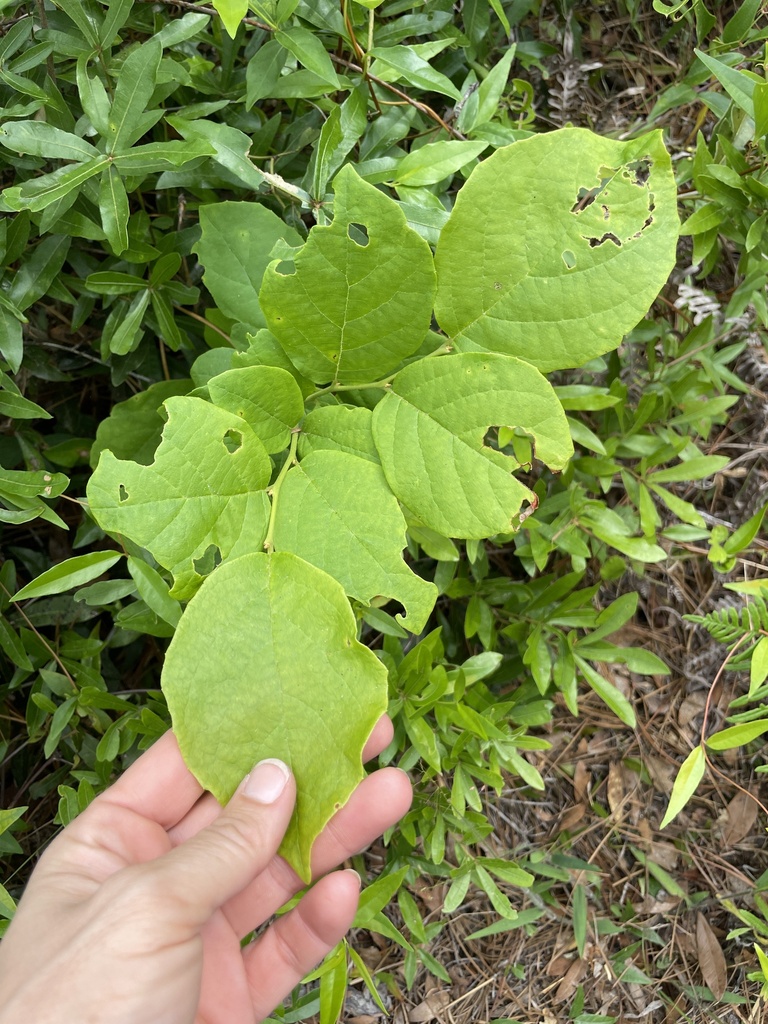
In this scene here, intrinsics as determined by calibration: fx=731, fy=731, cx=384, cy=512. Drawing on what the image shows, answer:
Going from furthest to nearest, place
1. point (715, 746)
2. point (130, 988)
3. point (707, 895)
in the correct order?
point (707, 895) → point (715, 746) → point (130, 988)

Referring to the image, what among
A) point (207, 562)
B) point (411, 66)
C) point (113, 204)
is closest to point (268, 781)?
point (207, 562)

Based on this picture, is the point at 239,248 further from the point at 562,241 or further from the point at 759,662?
the point at 759,662

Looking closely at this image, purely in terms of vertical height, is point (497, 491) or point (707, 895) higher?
point (497, 491)

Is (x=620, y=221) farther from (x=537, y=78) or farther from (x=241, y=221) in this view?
(x=537, y=78)

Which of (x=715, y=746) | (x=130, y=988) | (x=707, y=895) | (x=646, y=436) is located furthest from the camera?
(x=707, y=895)

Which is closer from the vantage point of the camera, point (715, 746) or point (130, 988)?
point (130, 988)

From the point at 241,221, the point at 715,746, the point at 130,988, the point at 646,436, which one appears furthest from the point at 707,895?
the point at 241,221

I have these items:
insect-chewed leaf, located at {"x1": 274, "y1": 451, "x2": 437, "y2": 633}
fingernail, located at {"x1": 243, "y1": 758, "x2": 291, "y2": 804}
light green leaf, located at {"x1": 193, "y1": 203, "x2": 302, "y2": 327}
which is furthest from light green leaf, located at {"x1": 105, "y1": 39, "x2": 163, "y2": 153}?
fingernail, located at {"x1": 243, "y1": 758, "x2": 291, "y2": 804}

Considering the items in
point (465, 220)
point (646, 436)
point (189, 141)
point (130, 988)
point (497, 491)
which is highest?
point (189, 141)
